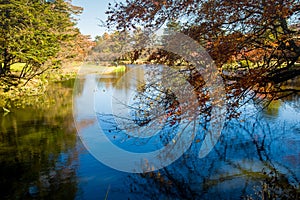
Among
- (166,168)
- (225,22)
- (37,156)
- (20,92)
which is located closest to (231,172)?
(166,168)

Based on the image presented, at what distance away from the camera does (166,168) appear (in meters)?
7.15

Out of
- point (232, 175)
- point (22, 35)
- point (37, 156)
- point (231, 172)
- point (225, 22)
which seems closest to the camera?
point (225, 22)

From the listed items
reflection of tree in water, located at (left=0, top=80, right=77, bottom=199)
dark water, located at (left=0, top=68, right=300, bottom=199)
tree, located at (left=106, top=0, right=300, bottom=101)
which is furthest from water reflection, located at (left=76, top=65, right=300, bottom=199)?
tree, located at (left=106, top=0, right=300, bottom=101)

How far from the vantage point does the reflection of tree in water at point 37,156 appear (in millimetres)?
6211

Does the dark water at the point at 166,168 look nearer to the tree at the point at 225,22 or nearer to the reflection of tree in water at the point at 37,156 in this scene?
the reflection of tree in water at the point at 37,156

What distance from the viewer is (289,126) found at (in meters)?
10.0

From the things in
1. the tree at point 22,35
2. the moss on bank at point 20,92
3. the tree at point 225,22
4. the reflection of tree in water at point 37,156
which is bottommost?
the reflection of tree in water at point 37,156

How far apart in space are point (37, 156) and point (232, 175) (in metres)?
5.46

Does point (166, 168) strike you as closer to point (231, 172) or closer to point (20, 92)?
point (231, 172)

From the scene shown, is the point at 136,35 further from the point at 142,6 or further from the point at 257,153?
the point at 257,153

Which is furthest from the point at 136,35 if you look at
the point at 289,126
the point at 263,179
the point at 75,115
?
the point at 75,115

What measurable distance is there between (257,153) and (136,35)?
4.90 m

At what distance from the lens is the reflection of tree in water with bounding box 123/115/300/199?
18.9 feet

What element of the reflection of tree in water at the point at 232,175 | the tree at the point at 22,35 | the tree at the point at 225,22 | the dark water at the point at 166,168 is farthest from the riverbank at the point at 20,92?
the tree at the point at 225,22
